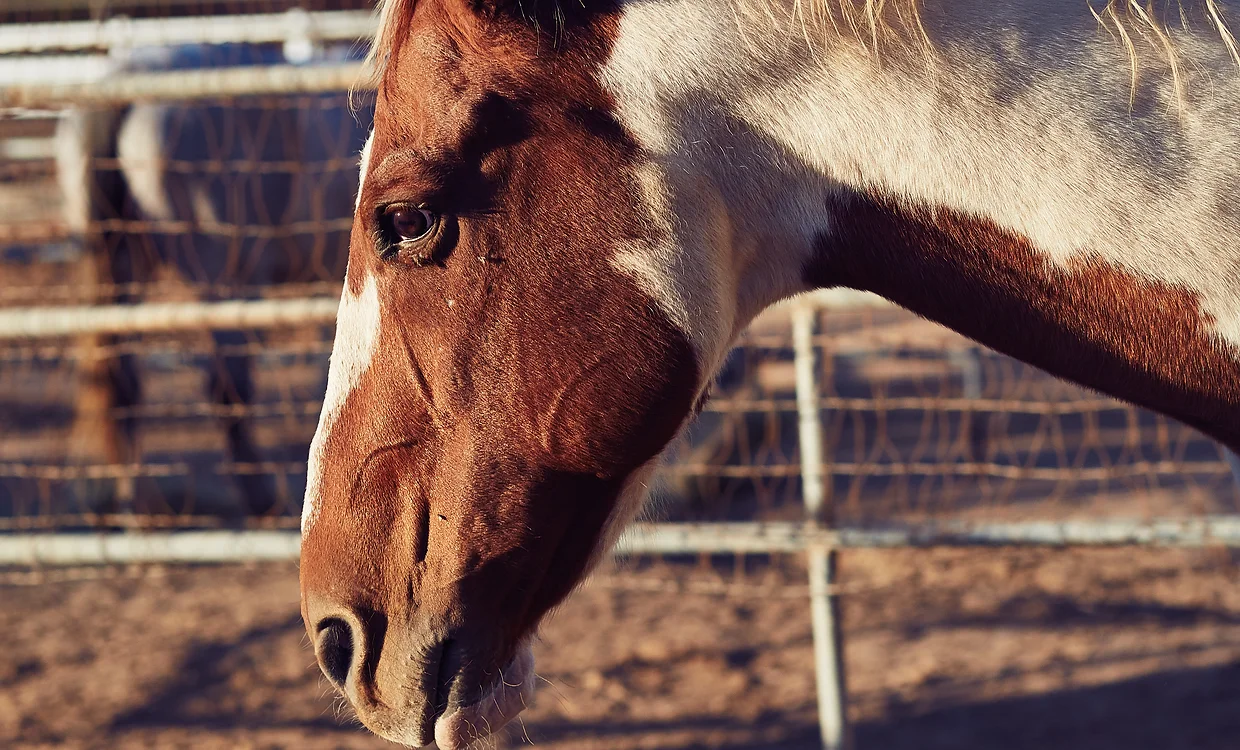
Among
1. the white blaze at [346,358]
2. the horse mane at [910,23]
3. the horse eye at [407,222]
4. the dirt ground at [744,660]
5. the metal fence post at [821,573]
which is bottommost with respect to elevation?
the dirt ground at [744,660]

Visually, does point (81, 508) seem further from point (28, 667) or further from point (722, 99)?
point (722, 99)

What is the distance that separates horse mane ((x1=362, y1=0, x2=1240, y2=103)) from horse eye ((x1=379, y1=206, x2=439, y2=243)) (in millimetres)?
254

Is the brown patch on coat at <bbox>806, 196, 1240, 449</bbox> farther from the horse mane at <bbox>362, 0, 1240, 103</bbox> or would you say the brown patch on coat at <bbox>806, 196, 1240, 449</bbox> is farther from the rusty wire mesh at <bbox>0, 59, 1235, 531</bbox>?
the rusty wire mesh at <bbox>0, 59, 1235, 531</bbox>

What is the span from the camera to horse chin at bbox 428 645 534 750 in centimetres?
136

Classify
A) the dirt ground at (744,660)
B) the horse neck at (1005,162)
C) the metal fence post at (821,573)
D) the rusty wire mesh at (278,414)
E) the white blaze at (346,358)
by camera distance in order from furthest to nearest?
the rusty wire mesh at (278,414) < the dirt ground at (744,660) < the metal fence post at (821,573) < the white blaze at (346,358) < the horse neck at (1005,162)

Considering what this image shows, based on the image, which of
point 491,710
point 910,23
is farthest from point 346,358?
point 910,23

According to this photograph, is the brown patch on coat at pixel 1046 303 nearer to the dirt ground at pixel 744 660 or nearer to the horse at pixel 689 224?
the horse at pixel 689 224

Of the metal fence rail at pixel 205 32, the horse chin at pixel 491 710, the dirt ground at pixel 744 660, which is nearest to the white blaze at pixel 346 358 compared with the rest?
the horse chin at pixel 491 710

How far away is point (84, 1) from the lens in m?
7.86

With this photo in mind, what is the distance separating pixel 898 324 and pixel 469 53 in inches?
224

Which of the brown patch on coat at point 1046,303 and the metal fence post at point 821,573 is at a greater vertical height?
the brown patch on coat at point 1046,303

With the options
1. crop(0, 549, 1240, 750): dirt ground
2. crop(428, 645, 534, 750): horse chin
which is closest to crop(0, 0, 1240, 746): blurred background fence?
crop(0, 549, 1240, 750): dirt ground

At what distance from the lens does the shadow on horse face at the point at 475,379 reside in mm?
1188

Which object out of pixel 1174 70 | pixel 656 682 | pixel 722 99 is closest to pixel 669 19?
pixel 722 99
